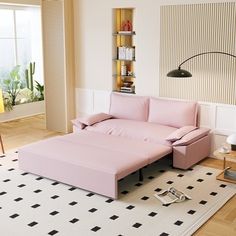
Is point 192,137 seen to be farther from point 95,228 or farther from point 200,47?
point 95,228

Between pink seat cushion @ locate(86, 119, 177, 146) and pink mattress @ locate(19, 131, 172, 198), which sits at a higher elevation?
pink seat cushion @ locate(86, 119, 177, 146)

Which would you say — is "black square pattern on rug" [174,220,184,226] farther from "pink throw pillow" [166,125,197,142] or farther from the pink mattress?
"pink throw pillow" [166,125,197,142]

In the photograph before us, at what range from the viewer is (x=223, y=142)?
580 centimetres

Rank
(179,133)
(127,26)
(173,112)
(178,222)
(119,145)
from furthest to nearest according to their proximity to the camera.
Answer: (127,26), (173,112), (179,133), (119,145), (178,222)

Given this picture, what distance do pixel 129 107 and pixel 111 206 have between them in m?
2.39

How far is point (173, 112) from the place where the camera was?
5.96 metres

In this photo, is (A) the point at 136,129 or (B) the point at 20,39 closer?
(A) the point at 136,129

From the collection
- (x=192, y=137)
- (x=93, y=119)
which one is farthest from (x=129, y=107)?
(x=192, y=137)

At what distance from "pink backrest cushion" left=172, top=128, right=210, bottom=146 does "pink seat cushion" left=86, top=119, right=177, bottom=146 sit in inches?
6.5

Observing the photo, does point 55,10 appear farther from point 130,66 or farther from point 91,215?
point 91,215

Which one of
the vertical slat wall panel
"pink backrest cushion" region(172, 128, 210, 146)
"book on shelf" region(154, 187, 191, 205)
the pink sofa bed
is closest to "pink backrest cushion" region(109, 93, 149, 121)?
the pink sofa bed

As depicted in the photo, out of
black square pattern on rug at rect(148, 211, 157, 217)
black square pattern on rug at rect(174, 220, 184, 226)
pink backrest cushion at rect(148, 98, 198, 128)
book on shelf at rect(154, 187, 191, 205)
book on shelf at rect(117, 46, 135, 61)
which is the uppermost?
book on shelf at rect(117, 46, 135, 61)

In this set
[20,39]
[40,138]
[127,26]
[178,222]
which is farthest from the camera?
[20,39]

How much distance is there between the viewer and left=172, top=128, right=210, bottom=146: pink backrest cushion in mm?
5297
